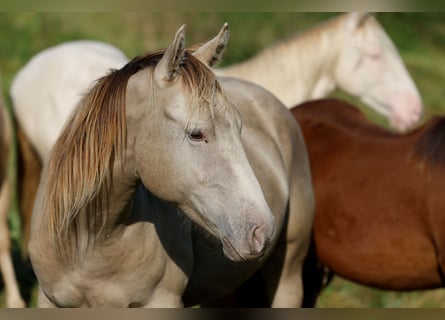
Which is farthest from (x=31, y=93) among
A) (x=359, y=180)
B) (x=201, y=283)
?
(x=201, y=283)

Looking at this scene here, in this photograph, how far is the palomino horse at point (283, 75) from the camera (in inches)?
207

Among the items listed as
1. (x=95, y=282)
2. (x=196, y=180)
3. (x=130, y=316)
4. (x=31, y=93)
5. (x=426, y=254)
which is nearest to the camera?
(x=130, y=316)

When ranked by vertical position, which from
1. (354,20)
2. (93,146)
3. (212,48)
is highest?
(212,48)

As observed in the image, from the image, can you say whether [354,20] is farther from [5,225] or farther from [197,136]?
[197,136]

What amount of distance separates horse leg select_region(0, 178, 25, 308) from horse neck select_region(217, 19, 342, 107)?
5.59 feet

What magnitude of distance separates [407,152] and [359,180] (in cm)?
26

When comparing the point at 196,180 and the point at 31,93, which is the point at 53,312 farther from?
the point at 31,93

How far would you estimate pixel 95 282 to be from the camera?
254 centimetres

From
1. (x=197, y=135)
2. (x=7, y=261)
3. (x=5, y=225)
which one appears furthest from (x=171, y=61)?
(x=5, y=225)

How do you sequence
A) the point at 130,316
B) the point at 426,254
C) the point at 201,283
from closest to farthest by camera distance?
1. the point at 130,316
2. the point at 201,283
3. the point at 426,254

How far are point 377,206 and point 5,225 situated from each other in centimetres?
242

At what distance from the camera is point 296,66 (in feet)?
19.8

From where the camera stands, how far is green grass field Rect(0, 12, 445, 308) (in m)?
10.9

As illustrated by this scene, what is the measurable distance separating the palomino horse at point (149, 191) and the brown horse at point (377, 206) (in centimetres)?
109
